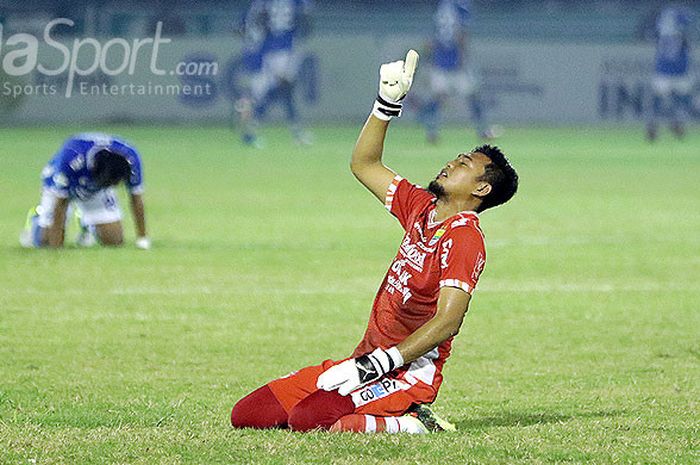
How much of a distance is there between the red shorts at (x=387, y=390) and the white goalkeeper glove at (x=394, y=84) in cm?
120

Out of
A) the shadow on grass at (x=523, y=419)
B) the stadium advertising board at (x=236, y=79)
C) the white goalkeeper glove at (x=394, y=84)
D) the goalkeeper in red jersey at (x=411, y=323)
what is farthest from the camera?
the stadium advertising board at (x=236, y=79)

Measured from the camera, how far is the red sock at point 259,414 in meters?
6.27

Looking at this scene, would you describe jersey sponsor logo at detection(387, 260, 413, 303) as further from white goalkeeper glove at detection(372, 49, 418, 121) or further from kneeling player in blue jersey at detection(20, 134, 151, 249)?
kneeling player in blue jersey at detection(20, 134, 151, 249)

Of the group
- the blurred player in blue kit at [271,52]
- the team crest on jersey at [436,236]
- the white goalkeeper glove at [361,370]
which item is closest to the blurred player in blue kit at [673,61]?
the blurred player in blue kit at [271,52]

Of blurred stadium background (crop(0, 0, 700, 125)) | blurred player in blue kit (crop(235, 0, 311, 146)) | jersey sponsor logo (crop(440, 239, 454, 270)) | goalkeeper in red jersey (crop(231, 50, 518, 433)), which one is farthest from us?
blurred stadium background (crop(0, 0, 700, 125))

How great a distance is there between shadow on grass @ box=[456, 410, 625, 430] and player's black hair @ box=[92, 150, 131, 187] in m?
6.62

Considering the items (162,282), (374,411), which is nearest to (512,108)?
(162,282)

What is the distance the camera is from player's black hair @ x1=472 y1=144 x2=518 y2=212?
638 cm

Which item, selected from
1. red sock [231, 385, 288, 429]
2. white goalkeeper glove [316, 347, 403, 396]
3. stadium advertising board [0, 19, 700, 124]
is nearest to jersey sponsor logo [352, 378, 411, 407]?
white goalkeeper glove [316, 347, 403, 396]

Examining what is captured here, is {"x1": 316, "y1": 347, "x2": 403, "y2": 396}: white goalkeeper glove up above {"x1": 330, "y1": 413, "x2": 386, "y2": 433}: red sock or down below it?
above

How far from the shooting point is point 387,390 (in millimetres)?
6281

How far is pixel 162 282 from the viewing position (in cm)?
1156

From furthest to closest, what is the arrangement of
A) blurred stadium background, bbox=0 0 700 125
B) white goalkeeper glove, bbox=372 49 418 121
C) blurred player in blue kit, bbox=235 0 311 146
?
blurred stadium background, bbox=0 0 700 125, blurred player in blue kit, bbox=235 0 311 146, white goalkeeper glove, bbox=372 49 418 121

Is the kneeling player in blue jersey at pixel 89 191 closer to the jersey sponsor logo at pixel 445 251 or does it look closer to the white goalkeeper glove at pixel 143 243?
the white goalkeeper glove at pixel 143 243
